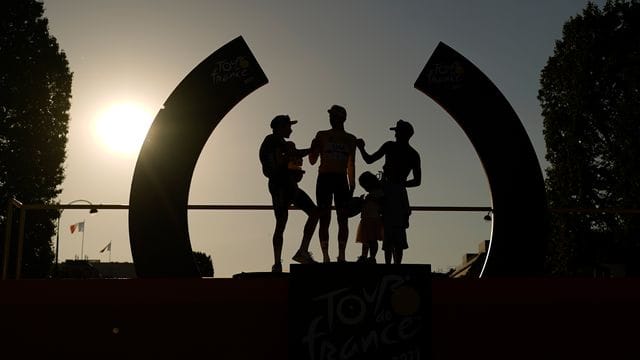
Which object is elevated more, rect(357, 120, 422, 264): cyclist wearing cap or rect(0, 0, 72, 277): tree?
rect(0, 0, 72, 277): tree

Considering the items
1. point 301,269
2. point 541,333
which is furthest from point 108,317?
point 541,333

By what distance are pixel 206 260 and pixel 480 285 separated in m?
35.5

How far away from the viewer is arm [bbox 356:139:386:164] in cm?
734

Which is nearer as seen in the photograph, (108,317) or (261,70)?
(108,317)

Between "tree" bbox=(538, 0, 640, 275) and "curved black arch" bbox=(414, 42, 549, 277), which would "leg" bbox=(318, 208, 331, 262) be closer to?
"curved black arch" bbox=(414, 42, 549, 277)

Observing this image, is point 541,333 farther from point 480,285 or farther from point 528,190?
point 528,190

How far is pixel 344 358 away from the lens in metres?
4.86

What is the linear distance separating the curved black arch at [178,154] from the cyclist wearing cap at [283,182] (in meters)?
0.75

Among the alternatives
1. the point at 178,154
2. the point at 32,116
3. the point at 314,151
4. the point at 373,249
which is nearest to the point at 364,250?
the point at 373,249

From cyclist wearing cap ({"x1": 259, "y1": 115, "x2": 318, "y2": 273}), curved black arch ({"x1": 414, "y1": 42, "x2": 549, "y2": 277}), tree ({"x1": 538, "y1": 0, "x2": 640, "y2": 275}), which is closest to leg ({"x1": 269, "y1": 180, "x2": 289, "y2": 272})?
cyclist wearing cap ({"x1": 259, "y1": 115, "x2": 318, "y2": 273})

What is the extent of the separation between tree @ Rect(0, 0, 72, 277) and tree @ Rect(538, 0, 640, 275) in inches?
492

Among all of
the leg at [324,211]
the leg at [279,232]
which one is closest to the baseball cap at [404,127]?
the leg at [324,211]

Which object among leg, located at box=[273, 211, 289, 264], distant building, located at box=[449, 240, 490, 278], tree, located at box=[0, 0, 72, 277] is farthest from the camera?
tree, located at box=[0, 0, 72, 277]

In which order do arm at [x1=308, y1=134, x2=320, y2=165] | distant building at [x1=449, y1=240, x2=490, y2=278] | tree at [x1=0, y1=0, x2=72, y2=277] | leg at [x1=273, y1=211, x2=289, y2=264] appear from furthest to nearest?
tree at [x1=0, y1=0, x2=72, y2=277] → distant building at [x1=449, y1=240, x2=490, y2=278] → arm at [x1=308, y1=134, x2=320, y2=165] → leg at [x1=273, y1=211, x2=289, y2=264]
